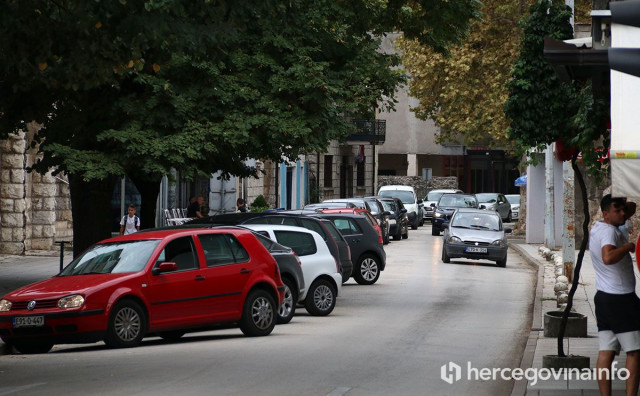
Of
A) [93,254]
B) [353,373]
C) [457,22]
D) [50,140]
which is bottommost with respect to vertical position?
[353,373]

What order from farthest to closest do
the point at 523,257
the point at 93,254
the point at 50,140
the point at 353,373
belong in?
the point at 523,257, the point at 50,140, the point at 93,254, the point at 353,373

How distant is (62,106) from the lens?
2317cm

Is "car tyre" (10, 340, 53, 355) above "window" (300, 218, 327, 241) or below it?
below

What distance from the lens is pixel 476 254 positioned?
1368 inches

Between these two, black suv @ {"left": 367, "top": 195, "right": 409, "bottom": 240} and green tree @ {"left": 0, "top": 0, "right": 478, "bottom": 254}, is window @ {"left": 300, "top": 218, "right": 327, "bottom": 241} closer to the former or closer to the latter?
green tree @ {"left": 0, "top": 0, "right": 478, "bottom": 254}

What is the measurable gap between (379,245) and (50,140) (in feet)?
27.3

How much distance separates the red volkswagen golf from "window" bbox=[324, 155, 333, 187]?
55.3 meters

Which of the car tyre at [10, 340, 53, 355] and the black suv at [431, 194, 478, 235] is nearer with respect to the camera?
Result: the car tyre at [10, 340, 53, 355]

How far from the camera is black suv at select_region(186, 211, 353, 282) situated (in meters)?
22.7

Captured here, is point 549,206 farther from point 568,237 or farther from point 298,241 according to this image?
point 298,241

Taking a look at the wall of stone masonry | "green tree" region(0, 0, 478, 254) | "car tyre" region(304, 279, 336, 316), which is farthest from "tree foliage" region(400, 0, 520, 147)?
"car tyre" region(304, 279, 336, 316)

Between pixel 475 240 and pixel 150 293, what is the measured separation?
66.5ft

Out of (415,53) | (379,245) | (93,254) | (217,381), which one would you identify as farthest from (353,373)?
(415,53)

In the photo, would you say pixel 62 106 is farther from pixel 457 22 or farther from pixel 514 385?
pixel 514 385
